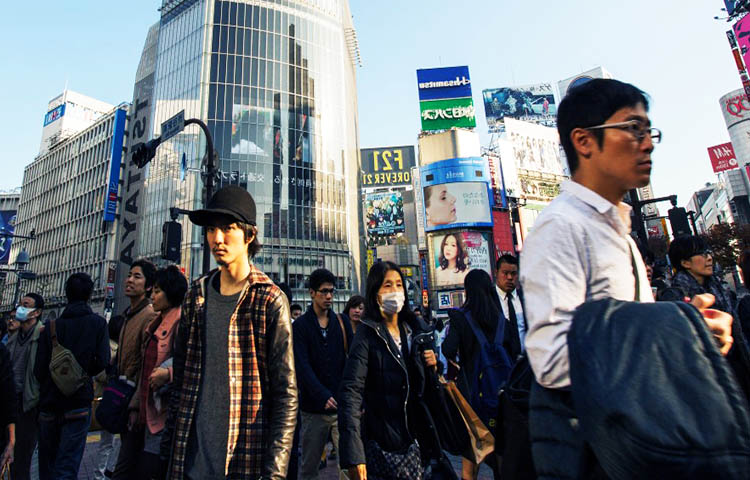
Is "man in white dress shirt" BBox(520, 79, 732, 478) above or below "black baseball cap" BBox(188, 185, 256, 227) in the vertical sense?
below

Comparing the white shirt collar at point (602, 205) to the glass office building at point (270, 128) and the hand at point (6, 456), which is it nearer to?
the hand at point (6, 456)

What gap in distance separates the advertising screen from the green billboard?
16.0 m

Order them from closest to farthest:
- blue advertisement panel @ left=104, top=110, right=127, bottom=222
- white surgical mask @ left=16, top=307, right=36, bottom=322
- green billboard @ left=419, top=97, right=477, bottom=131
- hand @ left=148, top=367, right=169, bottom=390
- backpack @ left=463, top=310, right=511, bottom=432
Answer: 1. hand @ left=148, top=367, right=169, bottom=390
2. backpack @ left=463, top=310, right=511, bottom=432
3. white surgical mask @ left=16, top=307, right=36, bottom=322
4. blue advertisement panel @ left=104, top=110, right=127, bottom=222
5. green billboard @ left=419, top=97, right=477, bottom=131

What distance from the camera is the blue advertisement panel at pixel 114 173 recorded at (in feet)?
179

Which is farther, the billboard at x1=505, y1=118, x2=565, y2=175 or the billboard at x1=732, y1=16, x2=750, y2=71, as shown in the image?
the billboard at x1=505, y1=118, x2=565, y2=175

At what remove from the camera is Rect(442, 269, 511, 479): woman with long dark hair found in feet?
11.6

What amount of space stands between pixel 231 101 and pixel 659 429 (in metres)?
50.6

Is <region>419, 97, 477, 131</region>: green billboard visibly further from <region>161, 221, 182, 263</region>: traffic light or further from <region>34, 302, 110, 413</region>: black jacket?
<region>34, 302, 110, 413</region>: black jacket

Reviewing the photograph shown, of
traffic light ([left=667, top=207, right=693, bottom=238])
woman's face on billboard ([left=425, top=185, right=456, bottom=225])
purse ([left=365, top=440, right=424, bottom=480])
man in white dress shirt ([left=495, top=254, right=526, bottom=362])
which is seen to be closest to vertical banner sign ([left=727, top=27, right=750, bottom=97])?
woman's face on billboard ([left=425, top=185, right=456, bottom=225])

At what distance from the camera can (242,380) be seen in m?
2.17

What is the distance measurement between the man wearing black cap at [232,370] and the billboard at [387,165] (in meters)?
74.3

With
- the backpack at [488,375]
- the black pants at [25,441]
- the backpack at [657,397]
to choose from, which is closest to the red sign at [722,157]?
the backpack at [488,375]

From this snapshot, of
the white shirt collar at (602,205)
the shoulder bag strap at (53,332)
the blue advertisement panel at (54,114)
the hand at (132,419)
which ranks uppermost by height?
the blue advertisement panel at (54,114)

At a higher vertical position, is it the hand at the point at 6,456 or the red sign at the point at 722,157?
the red sign at the point at 722,157
